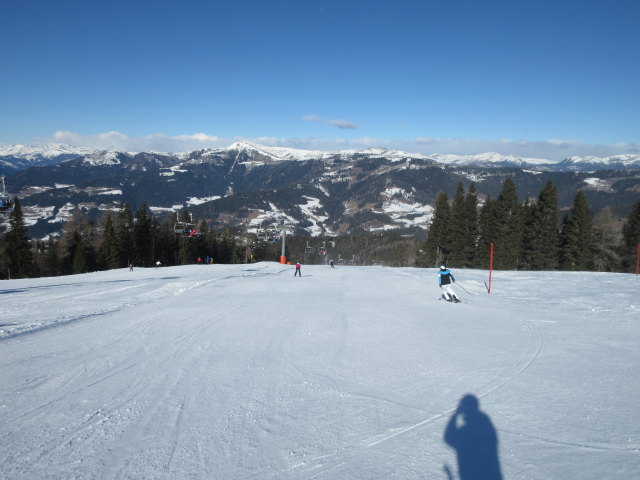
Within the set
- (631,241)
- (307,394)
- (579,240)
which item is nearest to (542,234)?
(579,240)

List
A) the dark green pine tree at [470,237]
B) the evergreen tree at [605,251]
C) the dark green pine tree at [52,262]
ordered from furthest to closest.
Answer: the dark green pine tree at [52,262] → the dark green pine tree at [470,237] → the evergreen tree at [605,251]

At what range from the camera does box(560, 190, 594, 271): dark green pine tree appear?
46.9 m

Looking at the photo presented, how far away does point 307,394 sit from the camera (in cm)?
634

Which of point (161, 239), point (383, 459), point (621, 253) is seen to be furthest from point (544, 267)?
point (161, 239)

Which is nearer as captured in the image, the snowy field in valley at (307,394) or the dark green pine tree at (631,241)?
the snowy field in valley at (307,394)

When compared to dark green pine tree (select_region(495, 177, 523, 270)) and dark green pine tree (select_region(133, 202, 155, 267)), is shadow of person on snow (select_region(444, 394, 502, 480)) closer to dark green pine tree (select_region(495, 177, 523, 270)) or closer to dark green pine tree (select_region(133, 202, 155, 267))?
dark green pine tree (select_region(495, 177, 523, 270))

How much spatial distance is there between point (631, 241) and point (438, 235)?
2372cm

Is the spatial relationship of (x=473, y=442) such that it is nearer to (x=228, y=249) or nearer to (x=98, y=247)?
(x=98, y=247)

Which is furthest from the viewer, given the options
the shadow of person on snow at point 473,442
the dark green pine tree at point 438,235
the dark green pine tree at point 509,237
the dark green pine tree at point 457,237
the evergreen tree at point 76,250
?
the evergreen tree at point 76,250

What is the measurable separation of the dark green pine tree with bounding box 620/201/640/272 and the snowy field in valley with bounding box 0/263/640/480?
4278cm

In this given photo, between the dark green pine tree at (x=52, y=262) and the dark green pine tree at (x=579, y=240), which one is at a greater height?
the dark green pine tree at (x=579, y=240)

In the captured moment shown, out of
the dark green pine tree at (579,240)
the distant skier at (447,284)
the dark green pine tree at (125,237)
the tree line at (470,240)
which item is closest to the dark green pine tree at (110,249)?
the tree line at (470,240)

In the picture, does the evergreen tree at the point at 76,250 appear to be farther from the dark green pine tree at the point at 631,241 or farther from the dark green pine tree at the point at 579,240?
the dark green pine tree at the point at 631,241

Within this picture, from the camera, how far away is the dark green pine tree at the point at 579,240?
46.9 metres
